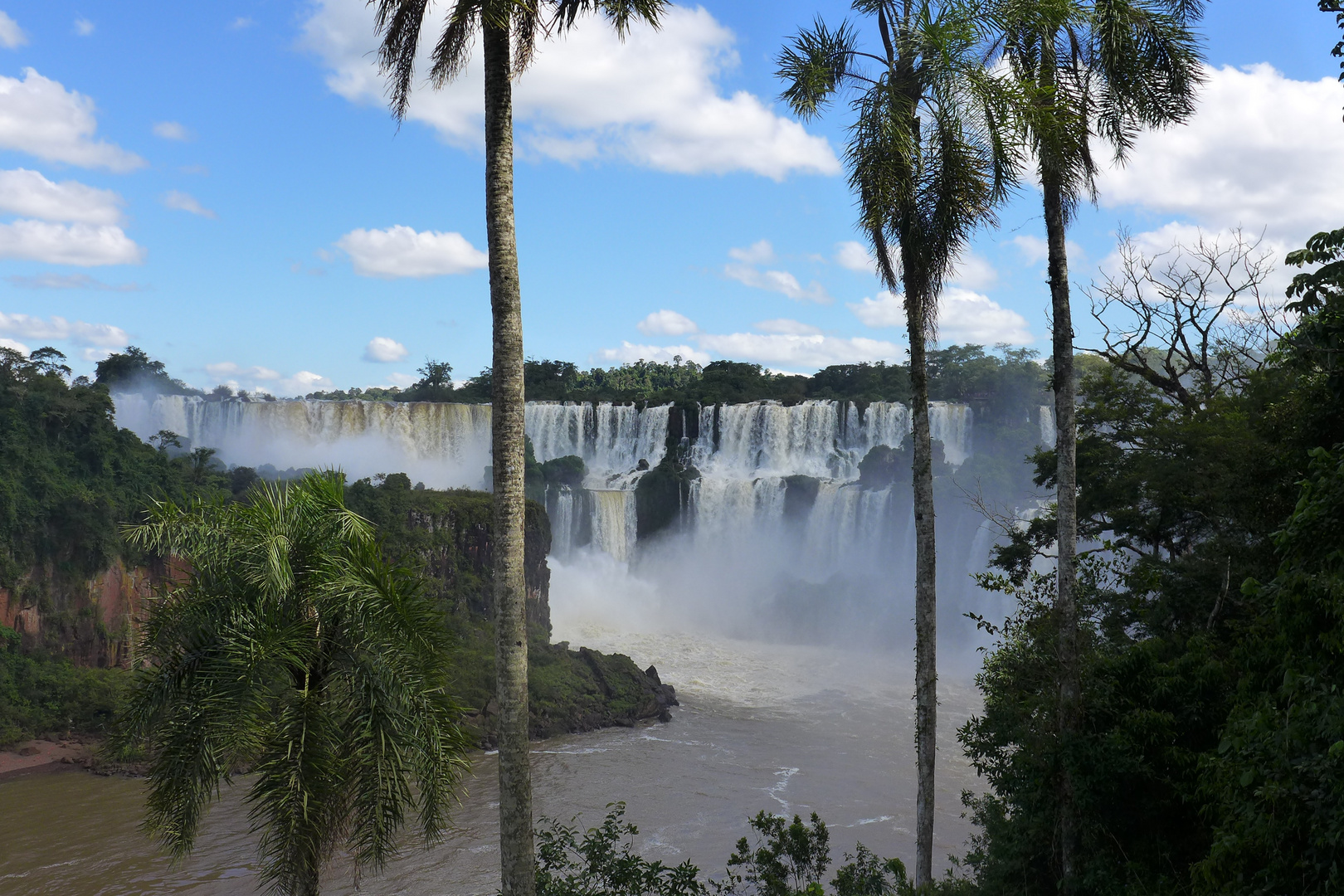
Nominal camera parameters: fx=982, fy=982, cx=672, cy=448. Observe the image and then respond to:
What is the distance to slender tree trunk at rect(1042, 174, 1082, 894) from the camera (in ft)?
26.3

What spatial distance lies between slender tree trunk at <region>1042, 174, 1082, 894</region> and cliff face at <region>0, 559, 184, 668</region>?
25.0 metres

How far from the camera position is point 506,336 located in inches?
254

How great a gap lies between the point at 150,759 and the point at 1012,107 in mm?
7914

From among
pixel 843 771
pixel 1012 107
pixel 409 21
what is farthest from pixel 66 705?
pixel 1012 107

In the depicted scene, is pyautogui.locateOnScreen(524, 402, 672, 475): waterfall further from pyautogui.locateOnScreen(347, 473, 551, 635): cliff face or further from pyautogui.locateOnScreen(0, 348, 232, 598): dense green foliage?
pyautogui.locateOnScreen(0, 348, 232, 598): dense green foliage

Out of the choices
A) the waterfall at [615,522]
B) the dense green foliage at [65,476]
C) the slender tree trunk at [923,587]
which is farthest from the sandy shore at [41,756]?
the waterfall at [615,522]

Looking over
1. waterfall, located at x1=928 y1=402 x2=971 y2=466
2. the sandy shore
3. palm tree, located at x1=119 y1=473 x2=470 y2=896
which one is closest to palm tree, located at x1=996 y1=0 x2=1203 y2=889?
palm tree, located at x1=119 y1=473 x2=470 y2=896

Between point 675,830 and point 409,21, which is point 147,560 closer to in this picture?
point 675,830

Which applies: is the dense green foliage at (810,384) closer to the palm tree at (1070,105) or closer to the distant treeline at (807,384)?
the distant treeline at (807,384)

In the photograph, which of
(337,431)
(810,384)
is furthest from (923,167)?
(810,384)

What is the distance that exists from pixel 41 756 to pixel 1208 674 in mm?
26451

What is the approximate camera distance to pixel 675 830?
1958cm

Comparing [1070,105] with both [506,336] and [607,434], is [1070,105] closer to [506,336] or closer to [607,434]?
[506,336]

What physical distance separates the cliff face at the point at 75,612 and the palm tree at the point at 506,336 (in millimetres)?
23855
